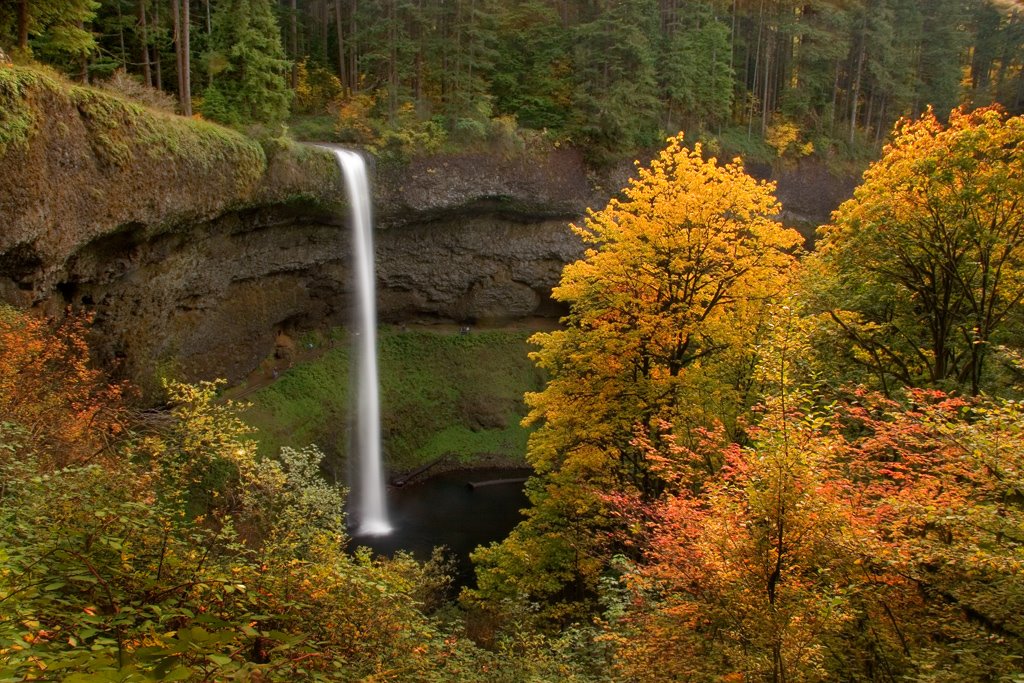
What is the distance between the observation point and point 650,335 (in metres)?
13.6

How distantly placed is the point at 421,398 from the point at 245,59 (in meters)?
15.6

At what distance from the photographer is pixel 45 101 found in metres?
12.9

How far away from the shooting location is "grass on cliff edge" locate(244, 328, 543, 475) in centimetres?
2684

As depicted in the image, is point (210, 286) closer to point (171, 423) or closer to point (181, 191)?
point (181, 191)

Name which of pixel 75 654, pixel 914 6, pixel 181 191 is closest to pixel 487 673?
pixel 75 654

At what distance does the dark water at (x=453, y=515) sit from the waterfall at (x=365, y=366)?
78cm

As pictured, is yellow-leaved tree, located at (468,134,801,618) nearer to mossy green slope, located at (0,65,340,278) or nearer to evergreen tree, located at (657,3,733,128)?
mossy green slope, located at (0,65,340,278)

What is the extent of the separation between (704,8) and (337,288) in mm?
24915

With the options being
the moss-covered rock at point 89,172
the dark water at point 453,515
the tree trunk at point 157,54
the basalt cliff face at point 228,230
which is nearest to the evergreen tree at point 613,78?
the basalt cliff face at point 228,230

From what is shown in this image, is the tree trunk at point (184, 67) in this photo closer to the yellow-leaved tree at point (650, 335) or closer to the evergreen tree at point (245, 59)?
the evergreen tree at point (245, 59)

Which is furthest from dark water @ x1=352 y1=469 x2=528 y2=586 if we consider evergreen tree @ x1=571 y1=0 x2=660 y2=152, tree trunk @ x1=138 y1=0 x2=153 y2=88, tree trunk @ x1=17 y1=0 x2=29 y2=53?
tree trunk @ x1=138 y1=0 x2=153 y2=88

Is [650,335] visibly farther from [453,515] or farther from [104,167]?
[453,515]

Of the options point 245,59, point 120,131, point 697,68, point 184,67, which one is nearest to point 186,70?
point 184,67

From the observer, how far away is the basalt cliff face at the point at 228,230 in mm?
13633
